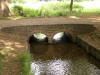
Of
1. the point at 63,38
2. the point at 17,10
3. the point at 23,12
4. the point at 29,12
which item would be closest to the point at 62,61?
the point at 63,38

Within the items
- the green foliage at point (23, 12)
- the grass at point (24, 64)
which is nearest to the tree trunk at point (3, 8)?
the green foliage at point (23, 12)

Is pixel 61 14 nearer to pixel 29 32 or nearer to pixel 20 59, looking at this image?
pixel 29 32

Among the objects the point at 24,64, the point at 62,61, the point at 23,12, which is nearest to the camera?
the point at 24,64

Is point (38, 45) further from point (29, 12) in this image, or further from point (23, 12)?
point (23, 12)

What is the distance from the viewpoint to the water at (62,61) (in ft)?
49.7

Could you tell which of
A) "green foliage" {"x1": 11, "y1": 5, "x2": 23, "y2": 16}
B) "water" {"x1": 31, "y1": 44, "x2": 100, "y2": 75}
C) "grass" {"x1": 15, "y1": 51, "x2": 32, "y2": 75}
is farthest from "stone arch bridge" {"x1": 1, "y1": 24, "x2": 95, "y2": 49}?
"green foliage" {"x1": 11, "y1": 5, "x2": 23, "y2": 16}

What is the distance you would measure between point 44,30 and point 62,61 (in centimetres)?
595

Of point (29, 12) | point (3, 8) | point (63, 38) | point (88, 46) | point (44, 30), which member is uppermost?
point (3, 8)

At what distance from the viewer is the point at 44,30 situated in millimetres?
22547

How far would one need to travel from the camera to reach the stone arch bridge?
21298 millimetres

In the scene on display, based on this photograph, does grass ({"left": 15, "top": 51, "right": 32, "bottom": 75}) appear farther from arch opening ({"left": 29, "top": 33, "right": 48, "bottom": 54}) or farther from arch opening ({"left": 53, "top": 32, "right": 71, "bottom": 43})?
arch opening ({"left": 53, "top": 32, "right": 71, "bottom": 43})

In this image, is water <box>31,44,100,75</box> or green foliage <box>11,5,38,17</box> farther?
green foliage <box>11,5,38,17</box>

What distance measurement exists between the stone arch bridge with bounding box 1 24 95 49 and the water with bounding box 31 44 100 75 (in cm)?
149

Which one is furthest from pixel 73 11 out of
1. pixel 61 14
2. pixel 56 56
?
pixel 56 56
